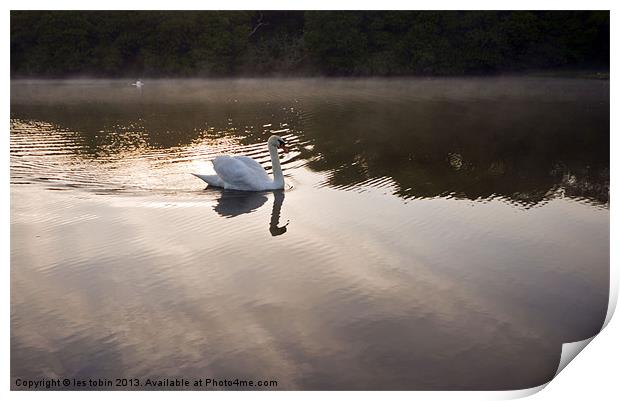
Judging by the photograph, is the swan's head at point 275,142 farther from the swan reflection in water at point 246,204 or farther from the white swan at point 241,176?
the swan reflection in water at point 246,204

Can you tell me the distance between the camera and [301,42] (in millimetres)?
4465

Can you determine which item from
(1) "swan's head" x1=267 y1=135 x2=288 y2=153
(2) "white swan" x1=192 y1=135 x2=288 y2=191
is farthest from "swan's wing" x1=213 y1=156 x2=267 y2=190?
(1) "swan's head" x1=267 y1=135 x2=288 y2=153

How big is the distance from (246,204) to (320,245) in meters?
1.20

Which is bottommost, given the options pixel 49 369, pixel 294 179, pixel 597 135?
pixel 49 369

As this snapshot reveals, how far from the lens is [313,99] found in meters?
6.94

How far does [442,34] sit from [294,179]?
1.82 metres

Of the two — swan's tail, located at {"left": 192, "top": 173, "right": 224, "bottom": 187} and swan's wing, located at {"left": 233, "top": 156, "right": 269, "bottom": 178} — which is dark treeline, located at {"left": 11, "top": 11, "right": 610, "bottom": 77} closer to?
swan's wing, located at {"left": 233, "top": 156, "right": 269, "bottom": 178}

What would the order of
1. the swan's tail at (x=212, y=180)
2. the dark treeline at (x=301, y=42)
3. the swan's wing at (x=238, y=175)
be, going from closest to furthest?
the dark treeline at (x=301, y=42)
the swan's wing at (x=238, y=175)
the swan's tail at (x=212, y=180)

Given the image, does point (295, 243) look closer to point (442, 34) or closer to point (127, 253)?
point (127, 253)

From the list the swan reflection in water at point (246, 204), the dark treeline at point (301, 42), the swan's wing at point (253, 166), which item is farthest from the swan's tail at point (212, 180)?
the dark treeline at point (301, 42)

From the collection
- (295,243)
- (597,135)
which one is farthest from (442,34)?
(597,135)

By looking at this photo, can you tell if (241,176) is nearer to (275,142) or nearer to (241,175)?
(241,175)

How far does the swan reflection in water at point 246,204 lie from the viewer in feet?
14.5

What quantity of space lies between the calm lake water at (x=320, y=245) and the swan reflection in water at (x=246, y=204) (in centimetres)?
2
